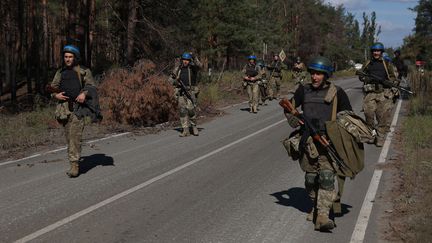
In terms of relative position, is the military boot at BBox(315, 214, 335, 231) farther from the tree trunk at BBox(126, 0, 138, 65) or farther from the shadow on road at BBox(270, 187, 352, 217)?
the tree trunk at BBox(126, 0, 138, 65)

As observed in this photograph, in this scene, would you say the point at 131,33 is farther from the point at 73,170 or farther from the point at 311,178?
the point at 311,178

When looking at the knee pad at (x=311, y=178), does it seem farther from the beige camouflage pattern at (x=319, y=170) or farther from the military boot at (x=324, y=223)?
the military boot at (x=324, y=223)

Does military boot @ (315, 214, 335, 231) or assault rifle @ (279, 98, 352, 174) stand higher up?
assault rifle @ (279, 98, 352, 174)

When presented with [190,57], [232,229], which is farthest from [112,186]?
[190,57]

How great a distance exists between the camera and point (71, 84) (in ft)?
25.1

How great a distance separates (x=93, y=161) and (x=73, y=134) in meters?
1.43

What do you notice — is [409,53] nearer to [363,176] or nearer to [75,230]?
[363,176]

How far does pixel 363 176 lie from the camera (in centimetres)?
802

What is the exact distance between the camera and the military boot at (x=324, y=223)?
522 centimetres

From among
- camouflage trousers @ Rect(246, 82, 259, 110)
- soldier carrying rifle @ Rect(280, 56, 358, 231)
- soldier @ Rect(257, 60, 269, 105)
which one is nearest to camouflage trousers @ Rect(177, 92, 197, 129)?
camouflage trousers @ Rect(246, 82, 259, 110)

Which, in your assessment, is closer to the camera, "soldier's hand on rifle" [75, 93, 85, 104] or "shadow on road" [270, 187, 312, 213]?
"shadow on road" [270, 187, 312, 213]

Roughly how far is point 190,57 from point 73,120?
16.1 feet

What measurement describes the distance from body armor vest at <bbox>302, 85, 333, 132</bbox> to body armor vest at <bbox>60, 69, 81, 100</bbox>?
3.93 m

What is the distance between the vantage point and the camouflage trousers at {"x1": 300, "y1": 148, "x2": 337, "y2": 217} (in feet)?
17.2
